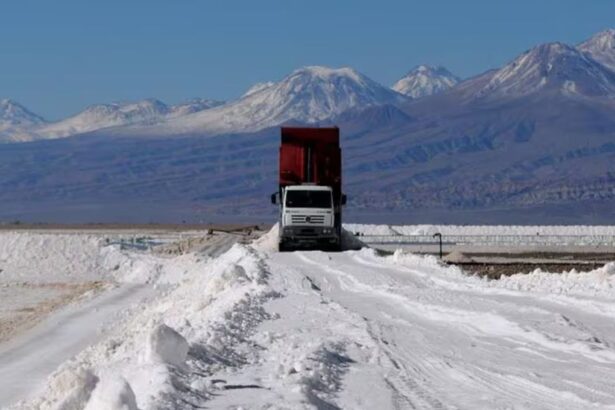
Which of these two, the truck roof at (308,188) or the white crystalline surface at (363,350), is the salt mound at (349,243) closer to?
the truck roof at (308,188)

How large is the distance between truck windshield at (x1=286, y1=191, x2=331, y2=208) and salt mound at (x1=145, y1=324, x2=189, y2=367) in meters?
29.6

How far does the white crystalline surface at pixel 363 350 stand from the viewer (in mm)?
12414

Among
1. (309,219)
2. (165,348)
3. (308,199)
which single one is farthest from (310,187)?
(165,348)

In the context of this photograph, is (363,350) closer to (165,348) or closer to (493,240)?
(165,348)

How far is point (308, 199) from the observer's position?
4366 centimetres

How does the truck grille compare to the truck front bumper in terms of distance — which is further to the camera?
the truck front bumper

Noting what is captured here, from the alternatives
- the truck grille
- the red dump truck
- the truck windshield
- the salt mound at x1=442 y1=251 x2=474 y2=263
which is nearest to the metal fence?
the salt mound at x1=442 y1=251 x2=474 y2=263

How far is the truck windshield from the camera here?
4362 cm

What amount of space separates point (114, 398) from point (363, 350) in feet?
20.5

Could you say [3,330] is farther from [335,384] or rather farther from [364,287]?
[335,384]

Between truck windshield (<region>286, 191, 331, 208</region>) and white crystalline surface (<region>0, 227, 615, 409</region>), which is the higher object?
truck windshield (<region>286, 191, 331, 208</region>)

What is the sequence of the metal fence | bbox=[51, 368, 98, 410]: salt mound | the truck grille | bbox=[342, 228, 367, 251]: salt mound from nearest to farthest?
bbox=[51, 368, 98, 410]: salt mound, the truck grille, bbox=[342, 228, 367, 251]: salt mound, the metal fence

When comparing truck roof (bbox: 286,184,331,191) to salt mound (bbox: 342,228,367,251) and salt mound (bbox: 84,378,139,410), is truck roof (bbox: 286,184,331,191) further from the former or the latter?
salt mound (bbox: 84,378,139,410)

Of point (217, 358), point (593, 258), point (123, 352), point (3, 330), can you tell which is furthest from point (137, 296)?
point (217, 358)
